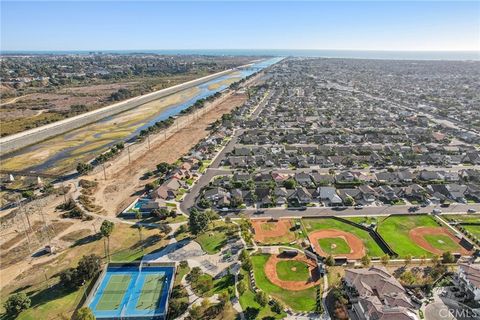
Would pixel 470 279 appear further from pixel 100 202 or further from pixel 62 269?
pixel 100 202

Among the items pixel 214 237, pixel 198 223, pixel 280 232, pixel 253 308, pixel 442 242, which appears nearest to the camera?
pixel 253 308

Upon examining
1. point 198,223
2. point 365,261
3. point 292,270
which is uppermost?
point 198,223

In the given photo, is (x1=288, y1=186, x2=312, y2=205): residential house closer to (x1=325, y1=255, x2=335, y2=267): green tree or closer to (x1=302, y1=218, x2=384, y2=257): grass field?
(x1=302, y1=218, x2=384, y2=257): grass field

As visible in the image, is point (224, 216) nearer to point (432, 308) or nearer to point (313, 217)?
point (313, 217)

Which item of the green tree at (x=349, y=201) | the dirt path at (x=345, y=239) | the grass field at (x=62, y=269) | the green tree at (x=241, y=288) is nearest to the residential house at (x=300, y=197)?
the green tree at (x=349, y=201)

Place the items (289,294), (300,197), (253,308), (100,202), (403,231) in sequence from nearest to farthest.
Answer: (253,308) < (289,294) < (403,231) < (300,197) < (100,202)

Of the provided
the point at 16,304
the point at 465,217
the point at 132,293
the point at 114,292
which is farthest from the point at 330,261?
the point at 16,304
